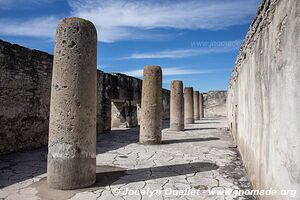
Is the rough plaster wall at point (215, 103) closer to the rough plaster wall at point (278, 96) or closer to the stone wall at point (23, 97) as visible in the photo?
the stone wall at point (23, 97)

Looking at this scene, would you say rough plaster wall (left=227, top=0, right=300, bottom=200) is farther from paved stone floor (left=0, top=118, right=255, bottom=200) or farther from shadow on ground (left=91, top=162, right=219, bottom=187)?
shadow on ground (left=91, top=162, right=219, bottom=187)

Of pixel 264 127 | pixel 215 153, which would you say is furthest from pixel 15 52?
pixel 264 127

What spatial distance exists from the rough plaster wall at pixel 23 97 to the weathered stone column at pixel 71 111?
10.7ft

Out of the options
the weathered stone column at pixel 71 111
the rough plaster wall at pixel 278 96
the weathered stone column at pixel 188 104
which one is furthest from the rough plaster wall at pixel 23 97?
the weathered stone column at pixel 188 104

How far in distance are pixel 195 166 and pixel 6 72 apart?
5.32 metres

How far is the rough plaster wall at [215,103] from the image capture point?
30.2m

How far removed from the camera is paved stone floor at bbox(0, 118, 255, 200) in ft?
12.6

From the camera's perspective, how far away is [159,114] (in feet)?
27.6

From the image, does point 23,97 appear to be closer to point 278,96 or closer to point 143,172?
point 143,172

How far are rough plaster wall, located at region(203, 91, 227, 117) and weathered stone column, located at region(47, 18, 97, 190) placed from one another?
27500mm

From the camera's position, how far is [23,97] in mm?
7234

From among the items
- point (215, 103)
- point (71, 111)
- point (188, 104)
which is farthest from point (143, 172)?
point (215, 103)

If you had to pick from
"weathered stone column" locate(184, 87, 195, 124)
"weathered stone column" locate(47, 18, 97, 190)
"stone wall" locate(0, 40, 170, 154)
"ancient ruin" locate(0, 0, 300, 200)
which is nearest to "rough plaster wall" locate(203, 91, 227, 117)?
"weathered stone column" locate(184, 87, 195, 124)

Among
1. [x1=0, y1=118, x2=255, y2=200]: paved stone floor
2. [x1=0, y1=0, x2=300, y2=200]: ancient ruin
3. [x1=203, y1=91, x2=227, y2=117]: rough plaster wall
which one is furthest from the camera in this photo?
[x1=203, y1=91, x2=227, y2=117]: rough plaster wall
